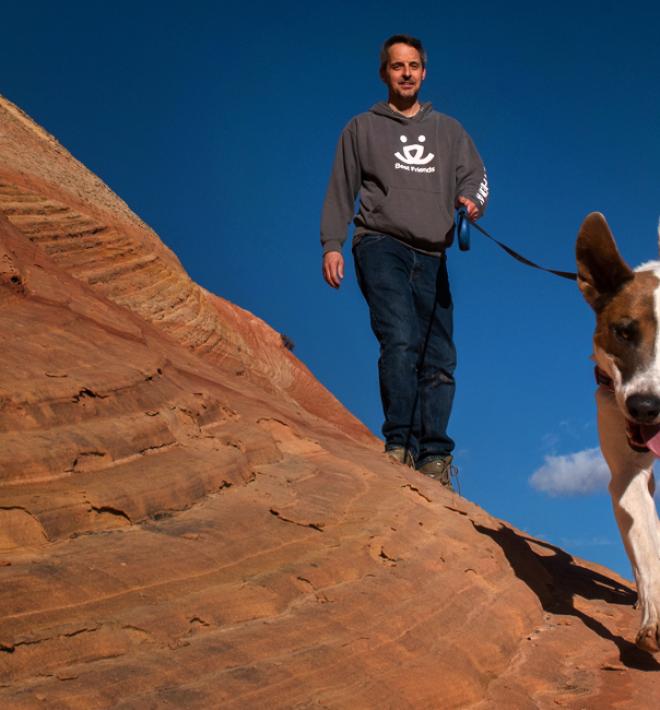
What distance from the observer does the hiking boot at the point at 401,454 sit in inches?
241

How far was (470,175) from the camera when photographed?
6.77 meters

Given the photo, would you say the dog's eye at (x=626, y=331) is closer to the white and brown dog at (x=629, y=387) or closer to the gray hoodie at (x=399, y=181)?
the white and brown dog at (x=629, y=387)

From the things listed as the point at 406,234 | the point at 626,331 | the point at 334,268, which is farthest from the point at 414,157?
the point at 626,331

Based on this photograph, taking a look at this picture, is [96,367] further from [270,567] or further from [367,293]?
[367,293]

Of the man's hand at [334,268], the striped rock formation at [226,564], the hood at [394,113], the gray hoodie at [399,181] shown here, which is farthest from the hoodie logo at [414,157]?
the striped rock formation at [226,564]

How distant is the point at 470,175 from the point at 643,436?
3.30 m

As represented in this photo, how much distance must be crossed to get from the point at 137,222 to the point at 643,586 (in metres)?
8.84

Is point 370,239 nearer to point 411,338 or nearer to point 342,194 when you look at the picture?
point 342,194

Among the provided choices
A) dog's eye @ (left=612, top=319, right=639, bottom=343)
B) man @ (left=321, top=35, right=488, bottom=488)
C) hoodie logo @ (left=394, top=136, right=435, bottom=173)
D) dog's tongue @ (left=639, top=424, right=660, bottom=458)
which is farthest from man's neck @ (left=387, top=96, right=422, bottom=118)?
dog's tongue @ (left=639, top=424, right=660, bottom=458)

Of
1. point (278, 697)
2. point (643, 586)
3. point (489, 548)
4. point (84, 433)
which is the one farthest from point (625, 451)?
point (84, 433)

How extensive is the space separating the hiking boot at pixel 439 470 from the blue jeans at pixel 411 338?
1.8 inches

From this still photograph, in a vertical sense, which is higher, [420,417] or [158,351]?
[420,417]

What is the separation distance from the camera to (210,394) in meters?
5.23

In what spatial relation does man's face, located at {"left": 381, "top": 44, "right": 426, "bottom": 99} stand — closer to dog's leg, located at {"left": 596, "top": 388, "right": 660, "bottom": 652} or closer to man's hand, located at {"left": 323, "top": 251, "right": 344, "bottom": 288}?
man's hand, located at {"left": 323, "top": 251, "right": 344, "bottom": 288}
